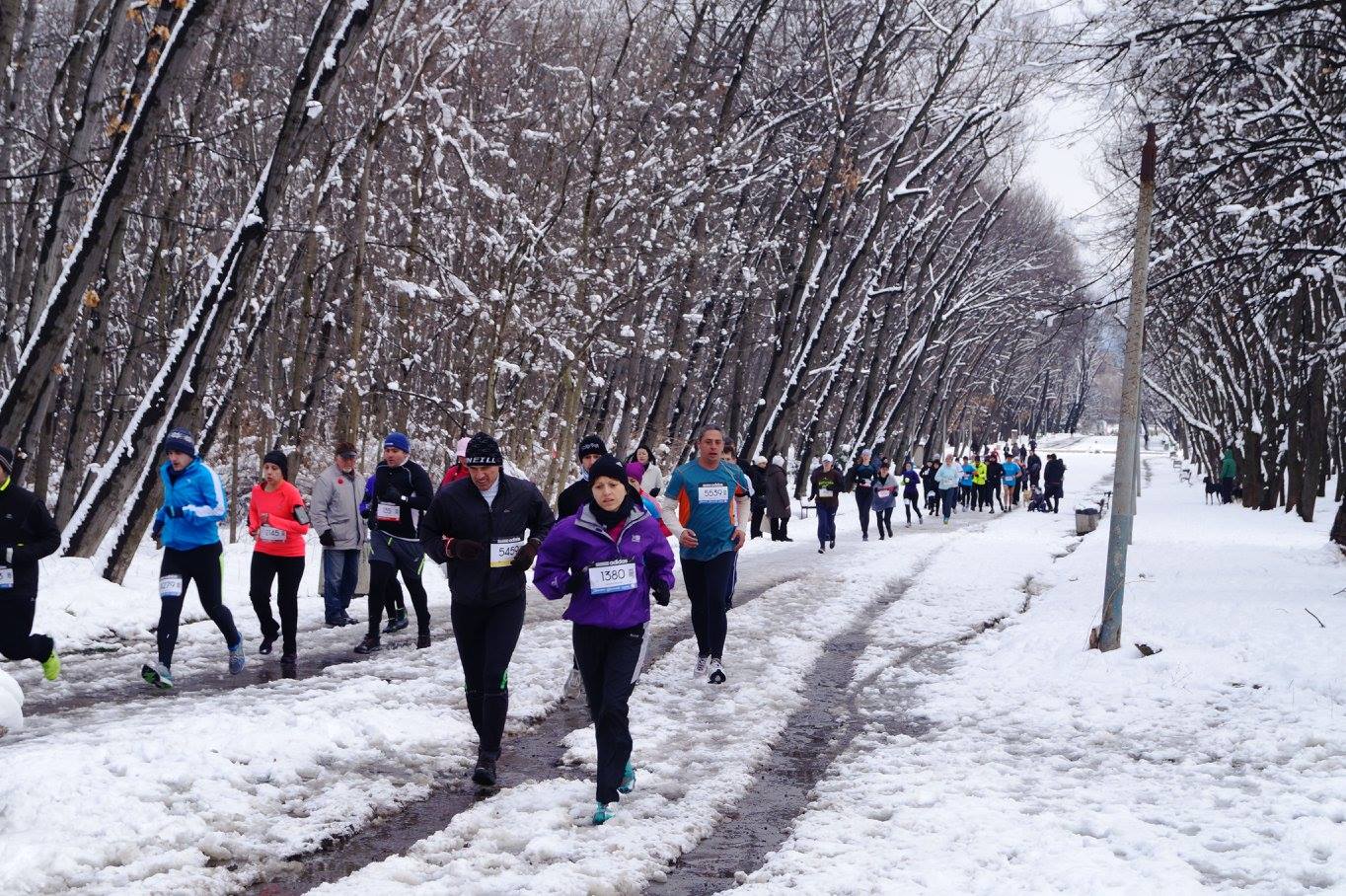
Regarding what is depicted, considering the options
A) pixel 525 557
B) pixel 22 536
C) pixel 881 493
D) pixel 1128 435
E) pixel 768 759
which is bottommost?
pixel 768 759

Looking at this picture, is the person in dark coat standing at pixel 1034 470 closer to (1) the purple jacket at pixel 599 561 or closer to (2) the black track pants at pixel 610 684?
(1) the purple jacket at pixel 599 561

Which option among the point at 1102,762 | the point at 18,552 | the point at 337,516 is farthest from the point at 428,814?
the point at 337,516

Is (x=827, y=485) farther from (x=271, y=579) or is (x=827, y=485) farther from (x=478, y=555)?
(x=478, y=555)

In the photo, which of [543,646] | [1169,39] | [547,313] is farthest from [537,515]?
[547,313]

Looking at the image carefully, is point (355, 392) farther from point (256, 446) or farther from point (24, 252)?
point (256, 446)

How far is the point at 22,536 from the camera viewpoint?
26.8 ft

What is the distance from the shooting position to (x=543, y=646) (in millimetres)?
10711

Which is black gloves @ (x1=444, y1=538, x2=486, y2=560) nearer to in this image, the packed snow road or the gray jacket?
the packed snow road

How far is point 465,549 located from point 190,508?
3418 mm

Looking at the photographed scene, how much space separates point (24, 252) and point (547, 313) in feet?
29.5

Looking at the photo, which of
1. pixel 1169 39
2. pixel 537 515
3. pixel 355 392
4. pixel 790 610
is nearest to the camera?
pixel 537 515

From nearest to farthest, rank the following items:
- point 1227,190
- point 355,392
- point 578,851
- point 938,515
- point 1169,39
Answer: point 578,851
point 1169,39
point 355,392
point 1227,190
point 938,515

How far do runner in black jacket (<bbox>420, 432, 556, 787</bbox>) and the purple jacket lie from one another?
391 mm

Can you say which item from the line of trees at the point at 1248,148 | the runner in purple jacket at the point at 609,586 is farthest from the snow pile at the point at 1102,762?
the line of trees at the point at 1248,148
